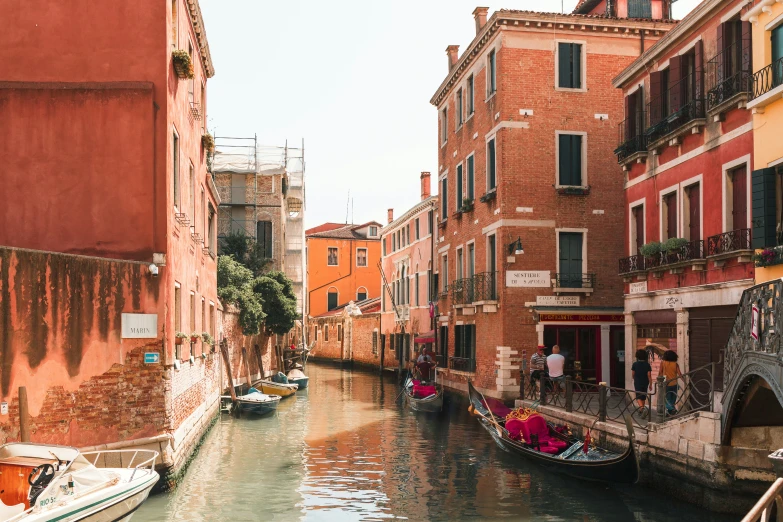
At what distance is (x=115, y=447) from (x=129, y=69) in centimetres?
571

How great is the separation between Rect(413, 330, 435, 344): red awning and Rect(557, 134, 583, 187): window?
1032 cm

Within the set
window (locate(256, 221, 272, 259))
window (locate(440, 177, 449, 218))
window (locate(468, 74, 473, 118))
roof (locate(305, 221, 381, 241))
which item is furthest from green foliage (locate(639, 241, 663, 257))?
roof (locate(305, 221, 381, 241))

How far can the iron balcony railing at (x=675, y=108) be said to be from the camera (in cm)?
1490

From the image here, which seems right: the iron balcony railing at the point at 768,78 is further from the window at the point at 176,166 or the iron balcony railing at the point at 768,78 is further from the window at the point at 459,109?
the window at the point at 459,109

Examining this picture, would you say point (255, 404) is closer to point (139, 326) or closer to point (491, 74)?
point (139, 326)

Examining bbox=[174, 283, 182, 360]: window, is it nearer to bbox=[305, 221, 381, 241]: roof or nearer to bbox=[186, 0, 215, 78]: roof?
bbox=[186, 0, 215, 78]: roof

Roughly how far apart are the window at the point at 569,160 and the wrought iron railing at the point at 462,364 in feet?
20.3

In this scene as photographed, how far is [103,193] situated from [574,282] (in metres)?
13.4

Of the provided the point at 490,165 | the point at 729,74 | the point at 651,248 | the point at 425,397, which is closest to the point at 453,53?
the point at 490,165

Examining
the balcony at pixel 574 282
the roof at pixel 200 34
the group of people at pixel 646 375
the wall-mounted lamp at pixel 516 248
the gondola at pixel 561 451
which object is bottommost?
the gondola at pixel 561 451

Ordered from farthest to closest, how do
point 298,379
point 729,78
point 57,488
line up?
point 298,379
point 729,78
point 57,488

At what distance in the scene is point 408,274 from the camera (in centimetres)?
3791

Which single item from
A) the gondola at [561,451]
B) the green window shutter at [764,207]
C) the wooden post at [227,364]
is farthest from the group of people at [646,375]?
the wooden post at [227,364]

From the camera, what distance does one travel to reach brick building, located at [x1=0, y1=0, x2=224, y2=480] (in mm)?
11414
